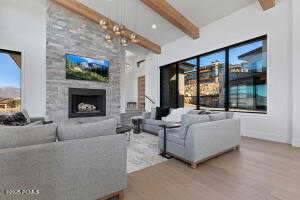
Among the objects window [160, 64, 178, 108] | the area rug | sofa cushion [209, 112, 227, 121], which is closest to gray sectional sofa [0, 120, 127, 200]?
the area rug

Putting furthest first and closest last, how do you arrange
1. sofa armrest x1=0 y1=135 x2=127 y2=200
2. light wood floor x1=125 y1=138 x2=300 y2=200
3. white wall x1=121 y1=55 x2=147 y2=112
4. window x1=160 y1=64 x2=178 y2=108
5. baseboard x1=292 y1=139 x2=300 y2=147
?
white wall x1=121 y1=55 x2=147 y2=112 → window x1=160 y1=64 x2=178 y2=108 → baseboard x1=292 y1=139 x2=300 y2=147 → light wood floor x1=125 y1=138 x2=300 y2=200 → sofa armrest x1=0 y1=135 x2=127 y2=200

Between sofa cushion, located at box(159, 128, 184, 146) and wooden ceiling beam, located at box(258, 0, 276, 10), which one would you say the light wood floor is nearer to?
sofa cushion, located at box(159, 128, 184, 146)

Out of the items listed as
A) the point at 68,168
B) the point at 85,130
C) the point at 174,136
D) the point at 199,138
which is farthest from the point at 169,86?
the point at 68,168

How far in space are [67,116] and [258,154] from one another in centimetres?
524

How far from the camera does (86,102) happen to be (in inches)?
214

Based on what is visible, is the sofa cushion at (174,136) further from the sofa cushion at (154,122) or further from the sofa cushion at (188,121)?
the sofa cushion at (154,122)

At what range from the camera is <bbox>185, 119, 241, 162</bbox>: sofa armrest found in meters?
2.08

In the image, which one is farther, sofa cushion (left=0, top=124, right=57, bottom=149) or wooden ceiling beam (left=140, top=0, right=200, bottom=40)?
wooden ceiling beam (left=140, top=0, right=200, bottom=40)

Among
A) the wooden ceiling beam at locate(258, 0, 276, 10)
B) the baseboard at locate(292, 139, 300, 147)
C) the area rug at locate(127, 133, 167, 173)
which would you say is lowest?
the area rug at locate(127, 133, 167, 173)

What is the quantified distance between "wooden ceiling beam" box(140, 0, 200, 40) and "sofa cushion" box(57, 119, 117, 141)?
3915 millimetres

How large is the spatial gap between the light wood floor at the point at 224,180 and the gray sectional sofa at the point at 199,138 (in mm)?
151

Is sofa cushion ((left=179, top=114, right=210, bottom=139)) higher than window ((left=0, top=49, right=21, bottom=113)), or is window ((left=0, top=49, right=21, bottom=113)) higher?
window ((left=0, top=49, right=21, bottom=113))

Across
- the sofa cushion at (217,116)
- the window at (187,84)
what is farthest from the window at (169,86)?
the sofa cushion at (217,116)

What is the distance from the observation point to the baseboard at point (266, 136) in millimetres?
3365
